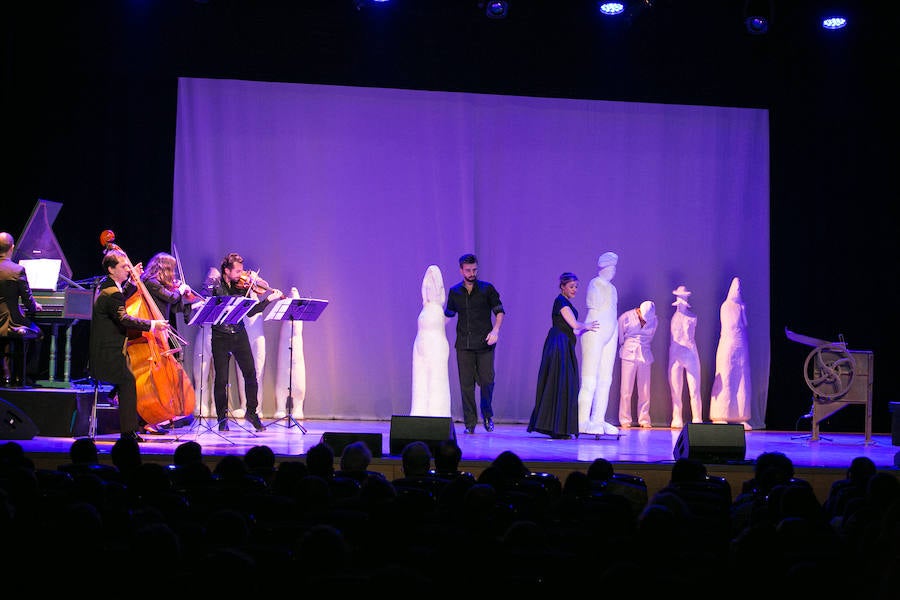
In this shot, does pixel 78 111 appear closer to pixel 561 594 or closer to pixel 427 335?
pixel 427 335

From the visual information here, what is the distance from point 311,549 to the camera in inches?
114

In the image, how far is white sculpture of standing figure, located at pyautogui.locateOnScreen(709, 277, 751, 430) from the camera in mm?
12172

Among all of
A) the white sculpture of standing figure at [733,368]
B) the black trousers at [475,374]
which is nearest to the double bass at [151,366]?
the black trousers at [475,374]

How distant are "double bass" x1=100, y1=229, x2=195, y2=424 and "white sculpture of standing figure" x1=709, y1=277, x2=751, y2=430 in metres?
6.53

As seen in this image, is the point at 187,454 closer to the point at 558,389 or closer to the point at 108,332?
the point at 108,332

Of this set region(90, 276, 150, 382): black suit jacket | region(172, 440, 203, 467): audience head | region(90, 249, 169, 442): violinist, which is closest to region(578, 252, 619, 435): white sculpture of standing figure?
region(90, 249, 169, 442): violinist

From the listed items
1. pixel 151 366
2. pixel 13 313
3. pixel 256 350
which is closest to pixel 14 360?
pixel 13 313

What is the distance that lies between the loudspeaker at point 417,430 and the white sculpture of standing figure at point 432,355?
3248mm

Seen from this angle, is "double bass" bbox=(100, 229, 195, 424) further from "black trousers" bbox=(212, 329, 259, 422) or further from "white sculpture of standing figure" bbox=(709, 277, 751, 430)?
"white sculpture of standing figure" bbox=(709, 277, 751, 430)

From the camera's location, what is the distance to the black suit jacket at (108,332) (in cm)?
769

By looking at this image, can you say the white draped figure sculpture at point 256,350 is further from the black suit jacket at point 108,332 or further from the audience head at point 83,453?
the audience head at point 83,453

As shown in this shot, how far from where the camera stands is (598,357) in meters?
10.3

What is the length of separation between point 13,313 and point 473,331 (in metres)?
4.31

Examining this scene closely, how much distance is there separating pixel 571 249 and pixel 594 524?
30.1ft
